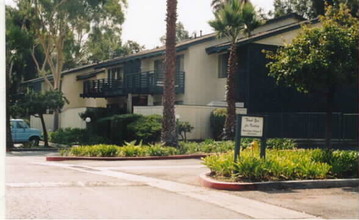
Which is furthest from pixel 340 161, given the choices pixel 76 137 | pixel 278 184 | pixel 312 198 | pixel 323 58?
pixel 76 137

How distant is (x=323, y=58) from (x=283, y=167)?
9.64 feet

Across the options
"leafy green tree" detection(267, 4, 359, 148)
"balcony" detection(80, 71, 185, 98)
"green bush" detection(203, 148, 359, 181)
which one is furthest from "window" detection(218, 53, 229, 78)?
"green bush" detection(203, 148, 359, 181)

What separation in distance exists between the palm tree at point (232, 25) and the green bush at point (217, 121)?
226cm

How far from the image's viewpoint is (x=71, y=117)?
3562 cm

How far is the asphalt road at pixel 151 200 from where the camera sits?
276 inches

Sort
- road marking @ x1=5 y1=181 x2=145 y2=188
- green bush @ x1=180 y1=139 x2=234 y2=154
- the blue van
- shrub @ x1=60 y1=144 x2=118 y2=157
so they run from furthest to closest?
the blue van
green bush @ x1=180 y1=139 x2=234 y2=154
shrub @ x1=60 y1=144 x2=118 y2=157
road marking @ x1=5 y1=181 x2=145 y2=188

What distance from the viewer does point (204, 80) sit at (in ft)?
95.1

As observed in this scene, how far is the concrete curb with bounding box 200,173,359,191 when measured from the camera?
9.54 m

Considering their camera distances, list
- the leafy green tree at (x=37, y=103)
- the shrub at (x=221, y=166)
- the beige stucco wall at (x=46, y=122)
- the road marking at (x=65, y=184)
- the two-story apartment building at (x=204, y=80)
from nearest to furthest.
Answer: the road marking at (x=65, y=184)
the shrub at (x=221, y=166)
the two-story apartment building at (x=204, y=80)
the leafy green tree at (x=37, y=103)
the beige stucco wall at (x=46, y=122)

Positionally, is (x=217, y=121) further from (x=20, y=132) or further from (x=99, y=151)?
(x=20, y=132)

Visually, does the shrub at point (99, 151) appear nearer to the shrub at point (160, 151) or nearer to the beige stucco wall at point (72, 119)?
the shrub at point (160, 151)

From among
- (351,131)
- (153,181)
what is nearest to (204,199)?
(153,181)

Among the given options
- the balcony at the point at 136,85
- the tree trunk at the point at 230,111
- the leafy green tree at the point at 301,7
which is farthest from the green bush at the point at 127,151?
the leafy green tree at the point at 301,7

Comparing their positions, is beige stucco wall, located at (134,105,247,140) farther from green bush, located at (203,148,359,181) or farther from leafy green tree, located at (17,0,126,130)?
green bush, located at (203,148,359,181)
